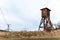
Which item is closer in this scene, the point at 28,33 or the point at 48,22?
the point at 28,33

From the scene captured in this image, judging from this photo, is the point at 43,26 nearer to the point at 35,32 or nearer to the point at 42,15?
the point at 42,15

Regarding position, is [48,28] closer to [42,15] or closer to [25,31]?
[42,15]

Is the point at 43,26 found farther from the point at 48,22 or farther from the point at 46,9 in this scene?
the point at 46,9

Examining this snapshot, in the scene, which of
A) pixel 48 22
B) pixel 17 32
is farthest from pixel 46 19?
pixel 17 32

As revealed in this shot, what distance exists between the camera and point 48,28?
155 feet

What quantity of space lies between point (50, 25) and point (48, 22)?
1665 millimetres

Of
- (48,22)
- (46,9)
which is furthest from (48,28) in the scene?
(46,9)

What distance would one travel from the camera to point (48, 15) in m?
48.0

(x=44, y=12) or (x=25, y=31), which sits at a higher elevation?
(x=44, y=12)

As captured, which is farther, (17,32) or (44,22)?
(44,22)

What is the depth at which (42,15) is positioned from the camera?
157ft

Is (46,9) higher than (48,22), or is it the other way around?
(46,9)

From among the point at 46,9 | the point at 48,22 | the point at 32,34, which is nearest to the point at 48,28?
the point at 48,22

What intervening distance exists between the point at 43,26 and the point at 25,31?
Answer: 1153 cm
